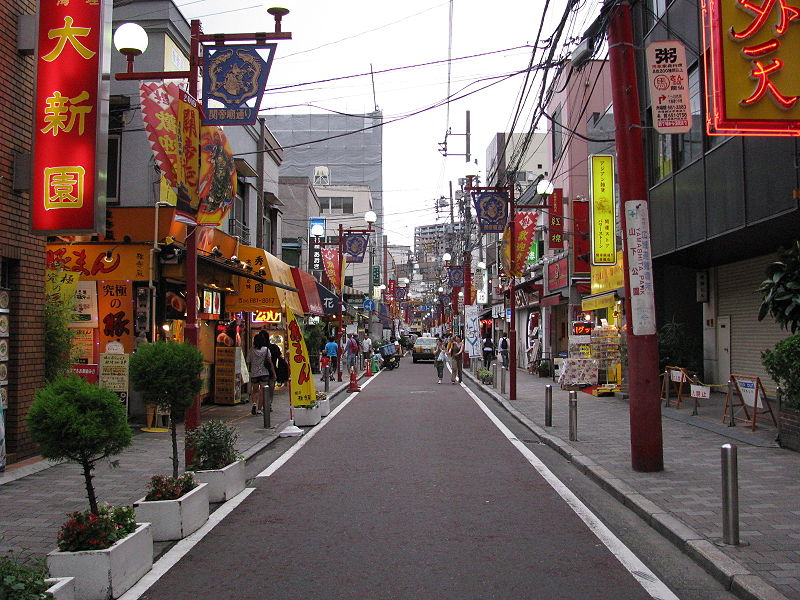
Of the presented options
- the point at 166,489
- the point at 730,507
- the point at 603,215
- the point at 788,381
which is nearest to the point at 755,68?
the point at 788,381

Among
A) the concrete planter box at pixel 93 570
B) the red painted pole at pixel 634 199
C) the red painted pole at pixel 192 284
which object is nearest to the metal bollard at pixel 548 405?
the red painted pole at pixel 634 199

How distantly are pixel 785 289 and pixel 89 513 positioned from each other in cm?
985

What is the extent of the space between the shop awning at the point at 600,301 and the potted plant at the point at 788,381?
10.3 m

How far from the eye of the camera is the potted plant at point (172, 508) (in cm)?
661

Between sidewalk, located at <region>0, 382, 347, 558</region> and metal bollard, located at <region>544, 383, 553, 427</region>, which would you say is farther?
metal bollard, located at <region>544, 383, 553, 427</region>

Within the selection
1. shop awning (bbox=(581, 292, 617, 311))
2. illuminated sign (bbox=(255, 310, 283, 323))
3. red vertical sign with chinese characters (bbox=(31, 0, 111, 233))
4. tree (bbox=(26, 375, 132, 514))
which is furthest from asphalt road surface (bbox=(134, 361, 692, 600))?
illuminated sign (bbox=(255, 310, 283, 323))

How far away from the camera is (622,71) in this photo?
948cm

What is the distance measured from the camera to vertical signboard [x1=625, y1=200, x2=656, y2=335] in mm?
9141

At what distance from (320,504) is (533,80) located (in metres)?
9.82

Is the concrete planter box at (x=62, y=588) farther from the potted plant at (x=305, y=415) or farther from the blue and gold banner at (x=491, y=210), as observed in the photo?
the blue and gold banner at (x=491, y=210)

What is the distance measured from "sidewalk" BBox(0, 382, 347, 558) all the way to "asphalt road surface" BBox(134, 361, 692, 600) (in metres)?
1.37

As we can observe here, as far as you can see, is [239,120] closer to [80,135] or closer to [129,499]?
[80,135]

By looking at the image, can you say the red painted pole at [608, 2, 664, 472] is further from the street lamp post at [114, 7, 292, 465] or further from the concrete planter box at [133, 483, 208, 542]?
the concrete planter box at [133, 483, 208, 542]

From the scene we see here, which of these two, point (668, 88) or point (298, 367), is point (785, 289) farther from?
point (298, 367)
